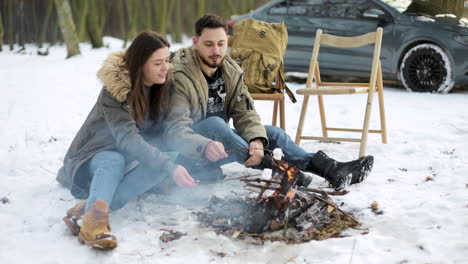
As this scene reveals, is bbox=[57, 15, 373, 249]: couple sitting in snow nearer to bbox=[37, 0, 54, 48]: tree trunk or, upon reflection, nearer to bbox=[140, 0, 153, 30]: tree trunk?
bbox=[37, 0, 54, 48]: tree trunk

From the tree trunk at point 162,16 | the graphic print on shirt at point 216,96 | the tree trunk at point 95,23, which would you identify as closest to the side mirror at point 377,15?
the graphic print on shirt at point 216,96

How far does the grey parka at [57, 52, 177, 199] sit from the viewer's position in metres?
3.54

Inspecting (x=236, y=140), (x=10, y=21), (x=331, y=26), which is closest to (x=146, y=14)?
(x=10, y=21)

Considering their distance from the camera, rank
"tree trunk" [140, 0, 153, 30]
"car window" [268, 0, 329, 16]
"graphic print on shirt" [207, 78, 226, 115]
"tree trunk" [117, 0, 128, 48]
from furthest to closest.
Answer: "tree trunk" [117, 0, 128, 48] < "tree trunk" [140, 0, 153, 30] < "car window" [268, 0, 329, 16] < "graphic print on shirt" [207, 78, 226, 115]

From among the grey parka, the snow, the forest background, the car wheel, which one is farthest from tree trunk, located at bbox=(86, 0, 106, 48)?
the grey parka

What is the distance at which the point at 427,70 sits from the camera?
820 cm

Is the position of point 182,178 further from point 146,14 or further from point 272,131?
point 146,14

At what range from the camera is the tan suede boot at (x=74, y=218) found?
327cm

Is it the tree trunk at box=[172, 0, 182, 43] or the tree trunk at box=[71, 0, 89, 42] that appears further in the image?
the tree trunk at box=[172, 0, 182, 43]

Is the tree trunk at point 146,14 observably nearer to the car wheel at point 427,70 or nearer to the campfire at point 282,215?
the car wheel at point 427,70

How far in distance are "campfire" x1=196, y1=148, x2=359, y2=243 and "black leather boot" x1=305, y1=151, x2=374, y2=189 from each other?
432mm

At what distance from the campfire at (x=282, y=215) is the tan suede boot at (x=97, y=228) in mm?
617

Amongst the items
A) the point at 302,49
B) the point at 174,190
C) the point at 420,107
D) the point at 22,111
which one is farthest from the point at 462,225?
the point at 302,49

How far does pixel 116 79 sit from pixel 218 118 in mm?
827
